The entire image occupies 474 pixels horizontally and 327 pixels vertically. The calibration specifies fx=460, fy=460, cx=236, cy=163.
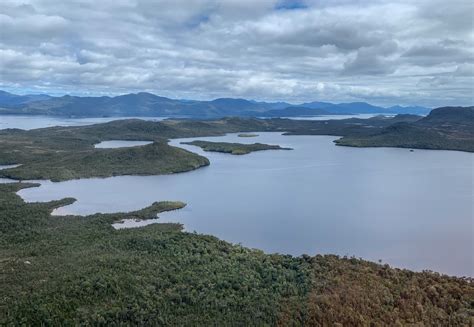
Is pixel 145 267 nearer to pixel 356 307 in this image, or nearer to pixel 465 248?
pixel 356 307

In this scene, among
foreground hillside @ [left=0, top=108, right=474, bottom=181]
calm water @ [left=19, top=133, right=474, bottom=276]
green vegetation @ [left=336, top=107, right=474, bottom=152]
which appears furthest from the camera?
green vegetation @ [left=336, top=107, right=474, bottom=152]

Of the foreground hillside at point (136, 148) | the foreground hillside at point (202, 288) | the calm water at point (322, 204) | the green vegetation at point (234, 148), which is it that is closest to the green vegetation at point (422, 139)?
the foreground hillside at point (136, 148)

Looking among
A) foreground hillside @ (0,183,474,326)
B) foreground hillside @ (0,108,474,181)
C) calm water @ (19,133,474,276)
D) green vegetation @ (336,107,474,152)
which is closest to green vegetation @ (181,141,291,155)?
foreground hillside @ (0,108,474,181)

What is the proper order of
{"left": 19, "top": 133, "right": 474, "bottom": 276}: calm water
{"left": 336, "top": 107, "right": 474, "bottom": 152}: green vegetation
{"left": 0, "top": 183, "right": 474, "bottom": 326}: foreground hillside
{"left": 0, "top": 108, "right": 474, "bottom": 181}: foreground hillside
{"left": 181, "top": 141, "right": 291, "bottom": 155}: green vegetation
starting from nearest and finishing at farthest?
{"left": 0, "top": 183, "right": 474, "bottom": 326}: foreground hillside < {"left": 19, "top": 133, "right": 474, "bottom": 276}: calm water < {"left": 0, "top": 108, "right": 474, "bottom": 181}: foreground hillside < {"left": 181, "top": 141, "right": 291, "bottom": 155}: green vegetation < {"left": 336, "top": 107, "right": 474, "bottom": 152}: green vegetation

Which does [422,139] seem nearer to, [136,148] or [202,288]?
[136,148]

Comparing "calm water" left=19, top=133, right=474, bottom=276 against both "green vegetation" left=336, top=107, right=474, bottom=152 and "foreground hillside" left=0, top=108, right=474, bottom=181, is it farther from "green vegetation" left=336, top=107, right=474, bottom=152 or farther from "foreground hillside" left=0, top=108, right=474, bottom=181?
"green vegetation" left=336, top=107, right=474, bottom=152
